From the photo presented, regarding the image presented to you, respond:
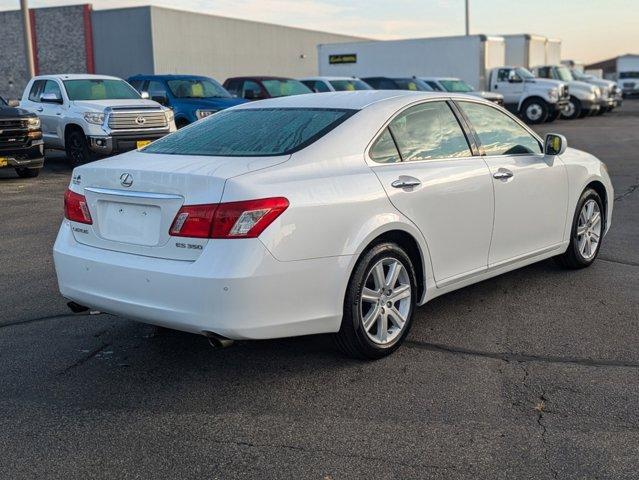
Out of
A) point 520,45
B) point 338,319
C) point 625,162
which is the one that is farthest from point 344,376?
point 520,45

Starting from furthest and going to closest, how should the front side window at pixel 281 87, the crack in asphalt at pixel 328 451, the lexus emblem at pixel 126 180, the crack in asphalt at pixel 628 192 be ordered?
1. the front side window at pixel 281 87
2. the crack in asphalt at pixel 628 192
3. the lexus emblem at pixel 126 180
4. the crack in asphalt at pixel 328 451

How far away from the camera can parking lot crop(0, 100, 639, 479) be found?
3.54 m

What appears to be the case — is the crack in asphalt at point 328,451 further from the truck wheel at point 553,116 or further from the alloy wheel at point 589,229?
the truck wheel at point 553,116

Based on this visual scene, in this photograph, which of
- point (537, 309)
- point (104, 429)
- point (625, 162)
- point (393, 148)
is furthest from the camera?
point (625, 162)

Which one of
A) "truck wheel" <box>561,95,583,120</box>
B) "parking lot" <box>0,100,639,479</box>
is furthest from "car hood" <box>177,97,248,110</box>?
"truck wheel" <box>561,95,583,120</box>

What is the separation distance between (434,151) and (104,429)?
2.71 meters

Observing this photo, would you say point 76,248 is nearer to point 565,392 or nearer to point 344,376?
point 344,376

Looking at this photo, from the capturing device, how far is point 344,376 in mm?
4551

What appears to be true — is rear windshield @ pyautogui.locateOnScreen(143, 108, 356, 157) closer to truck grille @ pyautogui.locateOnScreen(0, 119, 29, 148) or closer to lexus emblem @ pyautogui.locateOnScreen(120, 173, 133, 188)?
lexus emblem @ pyautogui.locateOnScreen(120, 173, 133, 188)

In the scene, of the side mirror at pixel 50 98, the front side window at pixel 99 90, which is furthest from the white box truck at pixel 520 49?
the side mirror at pixel 50 98

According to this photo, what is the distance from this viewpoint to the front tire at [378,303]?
14.9ft

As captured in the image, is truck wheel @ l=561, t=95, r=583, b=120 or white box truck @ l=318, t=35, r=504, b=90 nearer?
white box truck @ l=318, t=35, r=504, b=90

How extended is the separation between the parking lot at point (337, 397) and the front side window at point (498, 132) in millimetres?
1109

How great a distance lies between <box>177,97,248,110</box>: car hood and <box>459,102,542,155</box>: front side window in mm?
11367
